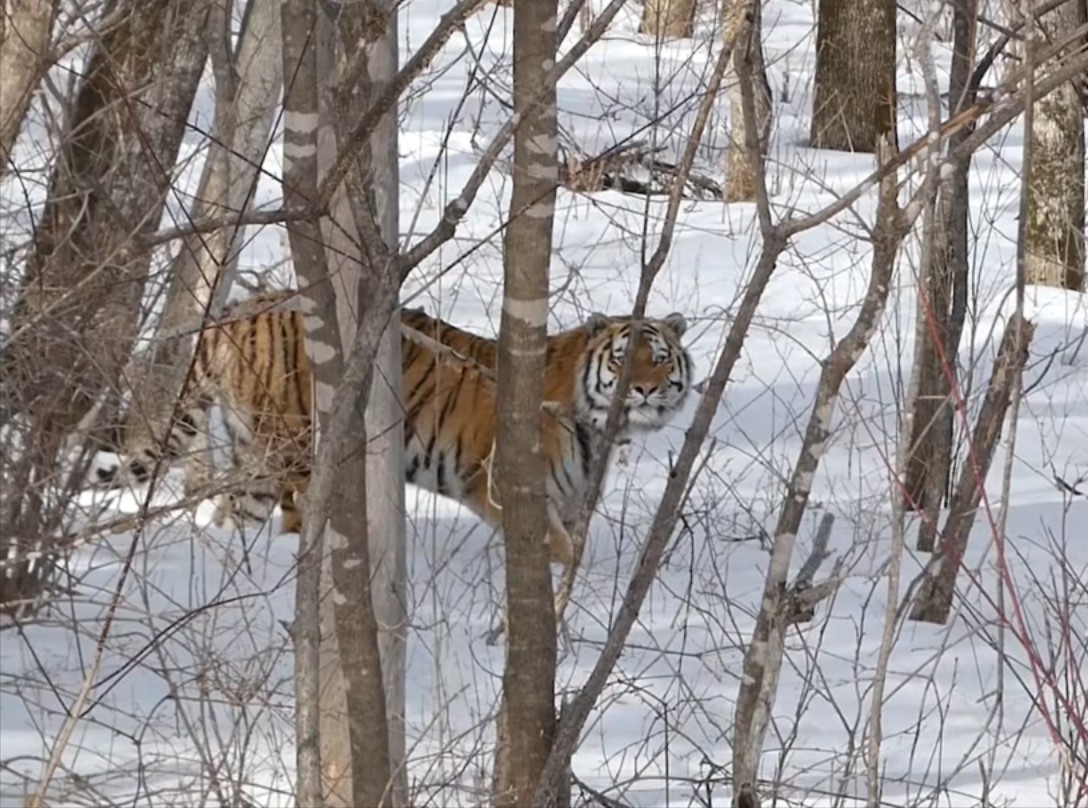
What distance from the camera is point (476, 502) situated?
6.80 meters

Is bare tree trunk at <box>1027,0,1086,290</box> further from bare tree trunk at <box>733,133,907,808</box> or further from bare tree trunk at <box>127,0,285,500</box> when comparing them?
bare tree trunk at <box>733,133,907,808</box>

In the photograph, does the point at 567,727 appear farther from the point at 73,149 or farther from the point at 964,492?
the point at 73,149

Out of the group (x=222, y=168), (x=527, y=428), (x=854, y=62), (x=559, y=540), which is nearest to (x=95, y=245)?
(x=222, y=168)

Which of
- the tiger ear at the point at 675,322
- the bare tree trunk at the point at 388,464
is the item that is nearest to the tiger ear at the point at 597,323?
the tiger ear at the point at 675,322

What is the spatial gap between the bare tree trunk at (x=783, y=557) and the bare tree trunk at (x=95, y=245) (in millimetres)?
1531

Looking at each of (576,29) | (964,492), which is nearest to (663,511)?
(964,492)

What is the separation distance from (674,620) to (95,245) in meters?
1.92

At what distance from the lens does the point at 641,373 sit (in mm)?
6996

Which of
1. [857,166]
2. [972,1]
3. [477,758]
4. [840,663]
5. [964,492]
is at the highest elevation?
[857,166]

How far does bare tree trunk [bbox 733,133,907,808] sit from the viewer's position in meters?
2.91

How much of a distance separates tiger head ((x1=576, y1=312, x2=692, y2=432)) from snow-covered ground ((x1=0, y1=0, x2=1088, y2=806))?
0.83ft

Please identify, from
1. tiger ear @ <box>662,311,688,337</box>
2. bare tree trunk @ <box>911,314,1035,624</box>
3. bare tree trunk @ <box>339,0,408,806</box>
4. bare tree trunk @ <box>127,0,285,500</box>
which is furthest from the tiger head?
bare tree trunk @ <box>339,0,408,806</box>

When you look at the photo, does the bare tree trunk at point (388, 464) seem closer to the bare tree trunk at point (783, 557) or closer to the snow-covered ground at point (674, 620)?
the snow-covered ground at point (674, 620)

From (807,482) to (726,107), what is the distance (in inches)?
414
